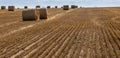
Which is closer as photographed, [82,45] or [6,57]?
[6,57]

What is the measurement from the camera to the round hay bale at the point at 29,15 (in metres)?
25.3

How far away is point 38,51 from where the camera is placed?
993 centimetres

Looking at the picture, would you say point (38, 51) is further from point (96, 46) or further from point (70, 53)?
point (96, 46)

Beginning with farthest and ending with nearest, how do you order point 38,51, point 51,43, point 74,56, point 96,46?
point 51,43 → point 96,46 → point 38,51 → point 74,56

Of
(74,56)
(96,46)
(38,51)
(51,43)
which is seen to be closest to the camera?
(74,56)

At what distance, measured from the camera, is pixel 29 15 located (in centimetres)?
2548

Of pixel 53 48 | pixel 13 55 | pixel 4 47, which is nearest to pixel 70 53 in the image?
pixel 53 48

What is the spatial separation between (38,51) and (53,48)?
2.47 feet

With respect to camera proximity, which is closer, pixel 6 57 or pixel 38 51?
pixel 6 57

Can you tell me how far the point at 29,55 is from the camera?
30.2 ft

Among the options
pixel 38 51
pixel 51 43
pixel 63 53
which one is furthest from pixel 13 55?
pixel 51 43

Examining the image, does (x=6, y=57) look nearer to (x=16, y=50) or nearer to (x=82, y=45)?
(x=16, y=50)

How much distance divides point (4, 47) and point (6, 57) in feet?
6.37

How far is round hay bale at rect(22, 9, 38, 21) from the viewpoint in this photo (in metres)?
25.3
